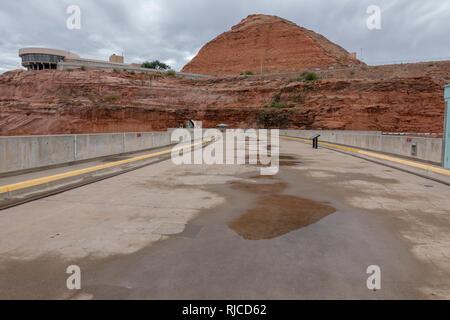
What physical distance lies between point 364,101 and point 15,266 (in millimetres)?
53915

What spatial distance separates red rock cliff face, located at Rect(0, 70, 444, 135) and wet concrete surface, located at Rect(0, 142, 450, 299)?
4523 centimetres

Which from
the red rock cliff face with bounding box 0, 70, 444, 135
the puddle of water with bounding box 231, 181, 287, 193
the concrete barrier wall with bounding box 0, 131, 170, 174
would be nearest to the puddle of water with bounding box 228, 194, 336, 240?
the puddle of water with bounding box 231, 181, 287, 193

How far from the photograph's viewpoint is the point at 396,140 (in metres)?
16.2

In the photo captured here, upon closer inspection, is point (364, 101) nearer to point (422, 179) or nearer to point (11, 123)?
point (422, 179)

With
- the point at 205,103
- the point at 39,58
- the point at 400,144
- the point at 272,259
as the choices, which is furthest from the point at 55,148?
the point at 39,58

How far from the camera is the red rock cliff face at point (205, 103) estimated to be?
153ft

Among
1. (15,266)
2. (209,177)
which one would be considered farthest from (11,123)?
(15,266)

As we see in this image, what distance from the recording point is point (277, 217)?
557 cm

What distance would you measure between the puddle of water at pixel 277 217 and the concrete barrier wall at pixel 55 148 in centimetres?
822

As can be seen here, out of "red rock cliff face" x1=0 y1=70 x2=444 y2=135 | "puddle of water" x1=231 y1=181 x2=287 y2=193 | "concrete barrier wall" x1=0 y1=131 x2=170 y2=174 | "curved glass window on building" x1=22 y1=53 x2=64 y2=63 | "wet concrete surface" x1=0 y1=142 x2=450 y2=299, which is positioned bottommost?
"wet concrete surface" x1=0 y1=142 x2=450 y2=299

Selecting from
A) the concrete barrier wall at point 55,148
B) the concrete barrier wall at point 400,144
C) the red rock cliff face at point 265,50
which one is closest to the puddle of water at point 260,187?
the concrete barrier wall at point 55,148

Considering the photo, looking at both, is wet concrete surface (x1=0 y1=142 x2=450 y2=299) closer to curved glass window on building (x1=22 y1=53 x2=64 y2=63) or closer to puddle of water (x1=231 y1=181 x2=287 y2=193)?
puddle of water (x1=231 y1=181 x2=287 y2=193)

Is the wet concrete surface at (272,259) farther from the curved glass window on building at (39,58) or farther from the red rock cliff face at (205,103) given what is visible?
the curved glass window on building at (39,58)

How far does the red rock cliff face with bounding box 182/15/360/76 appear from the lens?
10731 centimetres
